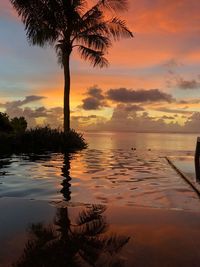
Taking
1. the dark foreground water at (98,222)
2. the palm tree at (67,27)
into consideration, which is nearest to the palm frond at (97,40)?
the palm tree at (67,27)

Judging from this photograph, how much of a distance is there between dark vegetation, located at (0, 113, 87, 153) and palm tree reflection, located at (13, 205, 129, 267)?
17.6 metres

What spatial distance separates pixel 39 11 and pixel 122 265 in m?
26.7

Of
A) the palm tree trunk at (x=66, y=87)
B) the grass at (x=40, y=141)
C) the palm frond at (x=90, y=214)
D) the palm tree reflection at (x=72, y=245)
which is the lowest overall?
the palm tree reflection at (x=72, y=245)

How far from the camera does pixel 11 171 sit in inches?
587

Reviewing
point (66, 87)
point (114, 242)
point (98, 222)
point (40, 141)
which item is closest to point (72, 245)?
point (114, 242)

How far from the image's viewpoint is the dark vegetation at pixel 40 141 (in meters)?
25.2

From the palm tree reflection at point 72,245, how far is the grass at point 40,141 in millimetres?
17756

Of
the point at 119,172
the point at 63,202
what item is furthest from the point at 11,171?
the point at 63,202

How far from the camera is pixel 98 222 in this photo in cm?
721

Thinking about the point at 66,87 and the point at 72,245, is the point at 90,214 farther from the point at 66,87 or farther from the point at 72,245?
the point at 66,87

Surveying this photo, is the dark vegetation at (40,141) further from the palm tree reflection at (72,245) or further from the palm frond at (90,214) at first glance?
the palm tree reflection at (72,245)

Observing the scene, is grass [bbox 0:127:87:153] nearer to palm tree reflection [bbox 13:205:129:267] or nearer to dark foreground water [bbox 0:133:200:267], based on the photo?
dark foreground water [bbox 0:133:200:267]

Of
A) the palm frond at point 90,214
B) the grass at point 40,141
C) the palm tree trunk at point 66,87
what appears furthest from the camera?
the palm tree trunk at point 66,87

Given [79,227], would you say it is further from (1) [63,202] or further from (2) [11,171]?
(2) [11,171]
